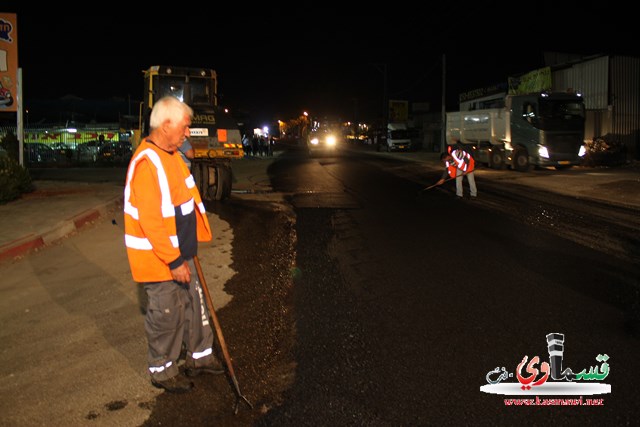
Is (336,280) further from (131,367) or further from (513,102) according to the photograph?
(513,102)

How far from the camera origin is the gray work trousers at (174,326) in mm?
4059

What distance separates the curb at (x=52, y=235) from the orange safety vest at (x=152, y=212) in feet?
17.2

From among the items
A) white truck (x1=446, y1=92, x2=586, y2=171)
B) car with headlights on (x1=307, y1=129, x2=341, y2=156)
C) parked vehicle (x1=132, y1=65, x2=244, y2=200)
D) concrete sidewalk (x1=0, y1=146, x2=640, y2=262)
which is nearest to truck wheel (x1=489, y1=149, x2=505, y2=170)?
white truck (x1=446, y1=92, x2=586, y2=171)

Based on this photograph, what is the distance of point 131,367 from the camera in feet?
15.3

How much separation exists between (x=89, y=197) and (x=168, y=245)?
433 inches

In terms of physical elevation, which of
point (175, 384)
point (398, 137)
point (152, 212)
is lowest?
point (175, 384)

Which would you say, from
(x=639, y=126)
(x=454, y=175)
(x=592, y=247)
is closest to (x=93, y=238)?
(x=592, y=247)

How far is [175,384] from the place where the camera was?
416 cm

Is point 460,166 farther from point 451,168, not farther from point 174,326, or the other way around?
point 174,326

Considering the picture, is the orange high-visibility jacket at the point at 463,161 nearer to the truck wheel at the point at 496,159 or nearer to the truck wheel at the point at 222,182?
the truck wheel at the point at 222,182

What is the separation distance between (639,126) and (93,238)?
29051mm

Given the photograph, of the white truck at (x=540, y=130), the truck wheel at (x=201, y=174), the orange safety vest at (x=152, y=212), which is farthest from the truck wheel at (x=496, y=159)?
the orange safety vest at (x=152, y=212)

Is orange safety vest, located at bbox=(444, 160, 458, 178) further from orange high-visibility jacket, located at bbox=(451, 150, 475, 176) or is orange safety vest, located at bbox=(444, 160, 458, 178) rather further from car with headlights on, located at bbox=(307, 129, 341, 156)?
car with headlights on, located at bbox=(307, 129, 341, 156)

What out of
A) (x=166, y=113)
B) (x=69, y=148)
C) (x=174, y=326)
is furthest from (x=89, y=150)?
(x=174, y=326)
